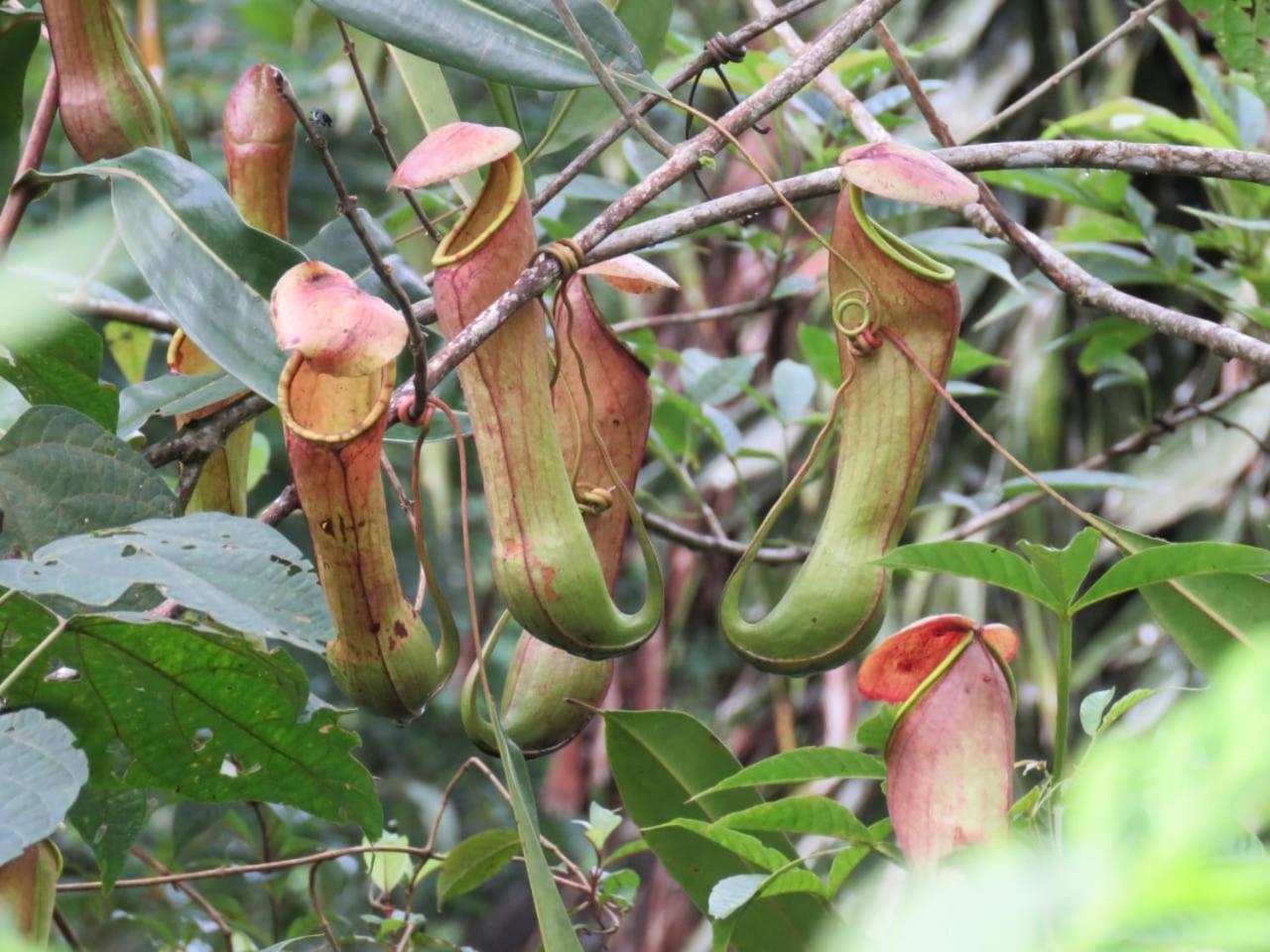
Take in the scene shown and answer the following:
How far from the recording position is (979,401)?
2293 millimetres

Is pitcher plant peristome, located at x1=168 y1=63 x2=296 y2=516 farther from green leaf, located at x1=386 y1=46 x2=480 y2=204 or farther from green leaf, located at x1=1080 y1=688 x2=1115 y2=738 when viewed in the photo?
green leaf, located at x1=1080 y1=688 x2=1115 y2=738

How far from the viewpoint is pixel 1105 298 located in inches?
29.2

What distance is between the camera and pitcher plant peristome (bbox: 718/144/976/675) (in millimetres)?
651

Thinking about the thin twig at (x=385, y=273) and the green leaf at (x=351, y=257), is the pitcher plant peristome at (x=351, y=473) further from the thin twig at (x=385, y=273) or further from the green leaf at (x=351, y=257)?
the green leaf at (x=351, y=257)

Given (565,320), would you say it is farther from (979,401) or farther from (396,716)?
(979,401)

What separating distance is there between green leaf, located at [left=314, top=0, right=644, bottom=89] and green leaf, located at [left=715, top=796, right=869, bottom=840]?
411mm

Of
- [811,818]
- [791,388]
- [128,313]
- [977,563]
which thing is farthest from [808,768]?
[791,388]

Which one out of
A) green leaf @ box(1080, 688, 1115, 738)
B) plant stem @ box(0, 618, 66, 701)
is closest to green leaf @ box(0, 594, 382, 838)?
plant stem @ box(0, 618, 66, 701)

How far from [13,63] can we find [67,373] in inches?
7.7

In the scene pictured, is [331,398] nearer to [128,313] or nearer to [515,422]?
[515,422]

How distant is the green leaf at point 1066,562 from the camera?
0.54m

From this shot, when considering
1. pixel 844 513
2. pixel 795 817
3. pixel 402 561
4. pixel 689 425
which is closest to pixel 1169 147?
pixel 844 513

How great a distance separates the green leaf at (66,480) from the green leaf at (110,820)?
0.14 meters

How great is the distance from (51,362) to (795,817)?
18.4 inches
